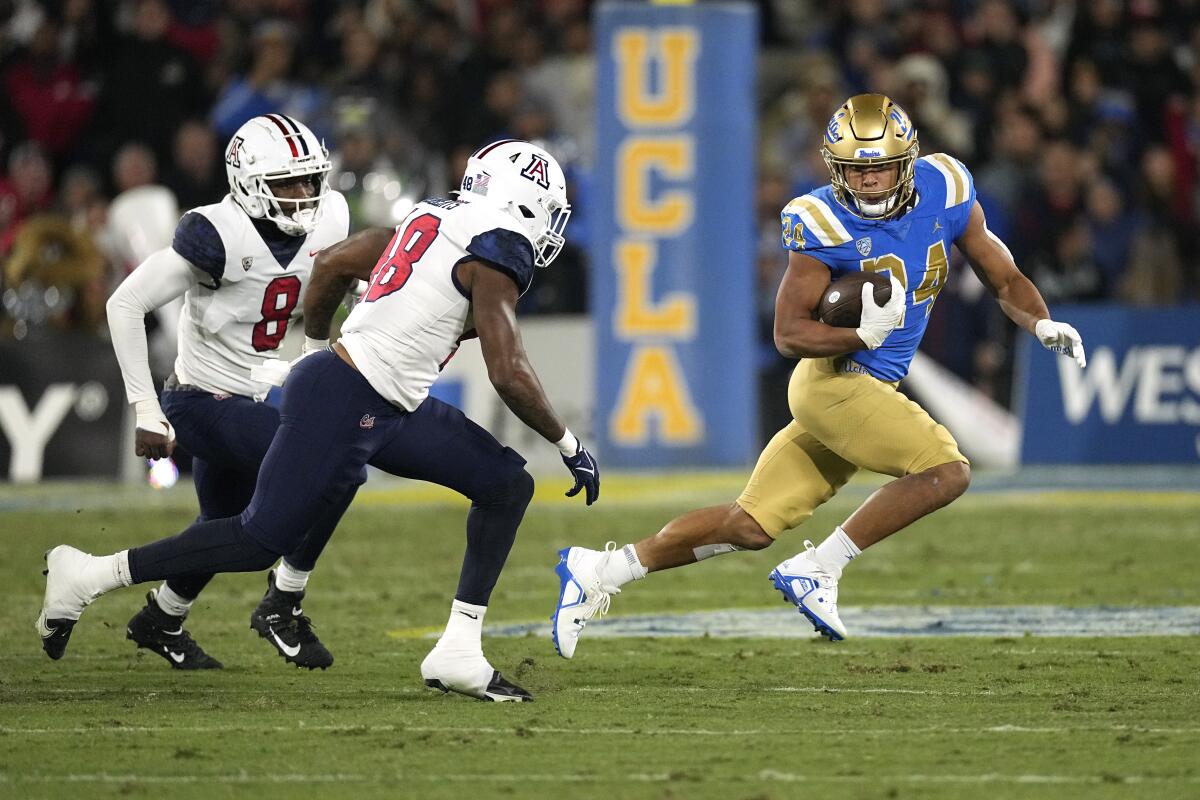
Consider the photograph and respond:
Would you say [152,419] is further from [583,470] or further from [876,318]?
[876,318]

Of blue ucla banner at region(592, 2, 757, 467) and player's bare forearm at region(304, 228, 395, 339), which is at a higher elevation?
player's bare forearm at region(304, 228, 395, 339)

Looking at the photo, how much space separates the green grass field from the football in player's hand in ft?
3.31

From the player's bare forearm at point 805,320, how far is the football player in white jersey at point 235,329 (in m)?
1.39

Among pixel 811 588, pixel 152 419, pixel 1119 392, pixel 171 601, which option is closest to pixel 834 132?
pixel 811 588

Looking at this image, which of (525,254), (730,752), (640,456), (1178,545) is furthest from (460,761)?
(640,456)

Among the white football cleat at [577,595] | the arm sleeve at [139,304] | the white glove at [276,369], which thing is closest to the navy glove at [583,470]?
the white football cleat at [577,595]

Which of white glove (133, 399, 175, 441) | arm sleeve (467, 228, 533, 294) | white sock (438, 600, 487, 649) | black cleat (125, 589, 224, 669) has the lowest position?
black cleat (125, 589, 224, 669)

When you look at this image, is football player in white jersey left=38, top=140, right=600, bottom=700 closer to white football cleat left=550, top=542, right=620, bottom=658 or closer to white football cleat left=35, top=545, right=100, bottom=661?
white football cleat left=35, top=545, right=100, bottom=661

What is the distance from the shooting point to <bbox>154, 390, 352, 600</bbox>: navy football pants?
555cm

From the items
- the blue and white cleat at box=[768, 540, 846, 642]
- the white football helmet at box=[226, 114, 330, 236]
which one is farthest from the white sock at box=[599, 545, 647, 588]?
the white football helmet at box=[226, 114, 330, 236]

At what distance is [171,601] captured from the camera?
5723mm

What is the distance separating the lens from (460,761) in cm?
429

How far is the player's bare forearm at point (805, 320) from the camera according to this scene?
5.54 meters

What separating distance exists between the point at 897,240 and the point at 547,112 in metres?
7.58
